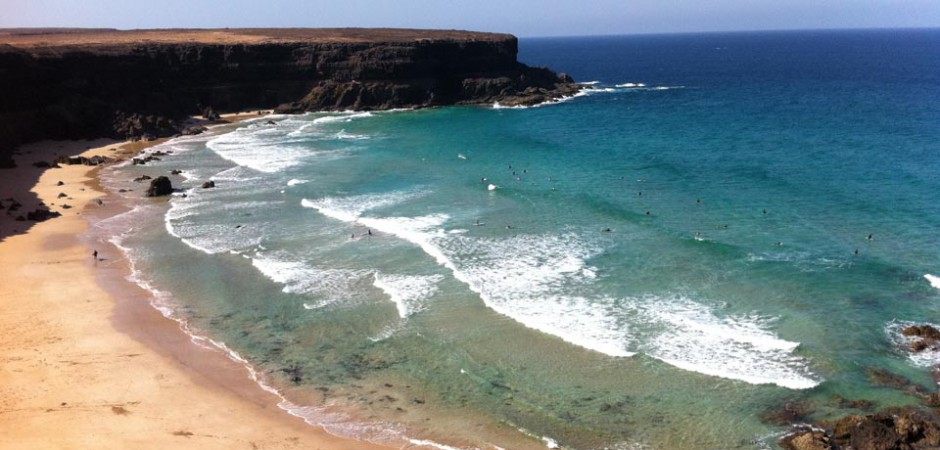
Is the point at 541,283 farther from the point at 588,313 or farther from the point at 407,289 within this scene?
the point at 407,289

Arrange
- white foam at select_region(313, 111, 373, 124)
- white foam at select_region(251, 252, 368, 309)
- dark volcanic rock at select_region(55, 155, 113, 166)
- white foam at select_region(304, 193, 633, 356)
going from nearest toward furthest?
white foam at select_region(304, 193, 633, 356)
white foam at select_region(251, 252, 368, 309)
dark volcanic rock at select_region(55, 155, 113, 166)
white foam at select_region(313, 111, 373, 124)

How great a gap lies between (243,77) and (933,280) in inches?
2816

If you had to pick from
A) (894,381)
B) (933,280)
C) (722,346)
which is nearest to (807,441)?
(894,381)

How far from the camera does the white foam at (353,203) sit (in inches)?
1492

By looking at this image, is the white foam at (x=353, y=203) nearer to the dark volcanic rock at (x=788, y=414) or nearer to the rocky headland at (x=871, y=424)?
the dark volcanic rock at (x=788, y=414)

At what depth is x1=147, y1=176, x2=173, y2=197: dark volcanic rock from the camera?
4306 cm

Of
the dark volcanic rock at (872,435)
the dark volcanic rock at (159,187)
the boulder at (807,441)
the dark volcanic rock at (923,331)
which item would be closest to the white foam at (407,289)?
the boulder at (807,441)

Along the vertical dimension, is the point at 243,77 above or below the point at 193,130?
above

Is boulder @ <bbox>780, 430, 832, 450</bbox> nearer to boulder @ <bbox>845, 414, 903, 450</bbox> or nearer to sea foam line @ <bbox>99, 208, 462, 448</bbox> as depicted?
boulder @ <bbox>845, 414, 903, 450</bbox>

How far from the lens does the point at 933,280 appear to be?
2661cm

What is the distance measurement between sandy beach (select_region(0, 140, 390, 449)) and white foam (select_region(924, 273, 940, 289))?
21.5 metres

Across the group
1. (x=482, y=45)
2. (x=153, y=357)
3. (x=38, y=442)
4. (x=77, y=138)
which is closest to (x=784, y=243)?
(x=153, y=357)

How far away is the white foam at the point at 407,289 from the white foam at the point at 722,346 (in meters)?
7.80

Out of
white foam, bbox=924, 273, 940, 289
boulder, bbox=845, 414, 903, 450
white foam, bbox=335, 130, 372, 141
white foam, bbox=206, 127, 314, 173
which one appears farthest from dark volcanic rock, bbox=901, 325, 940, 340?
white foam, bbox=335, 130, 372, 141
